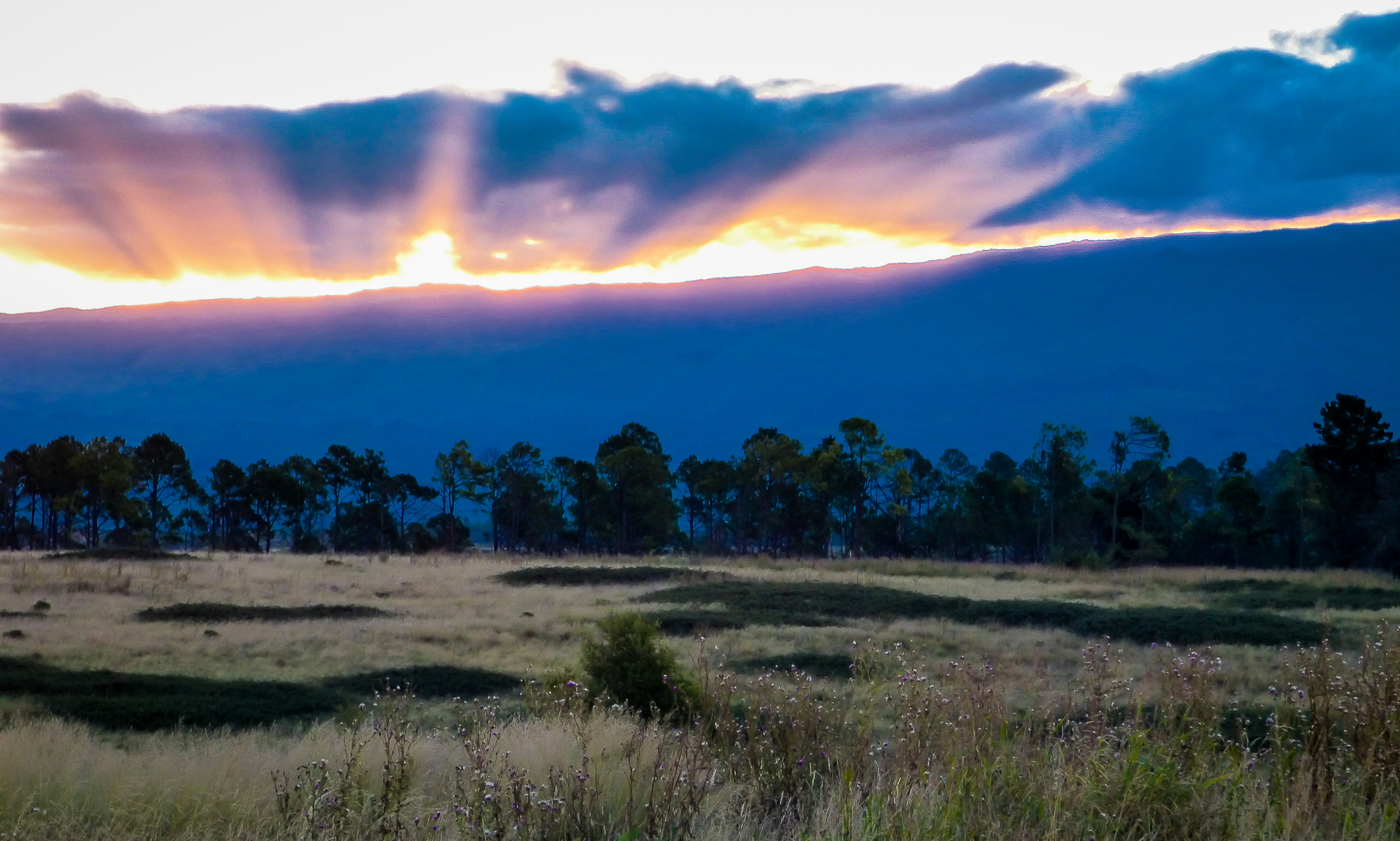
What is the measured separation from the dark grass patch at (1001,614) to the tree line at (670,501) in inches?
1059

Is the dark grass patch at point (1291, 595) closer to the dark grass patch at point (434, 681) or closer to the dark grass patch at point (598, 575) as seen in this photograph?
the dark grass patch at point (598, 575)

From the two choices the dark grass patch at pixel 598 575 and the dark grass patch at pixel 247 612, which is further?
the dark grass patch at pixel 598 575

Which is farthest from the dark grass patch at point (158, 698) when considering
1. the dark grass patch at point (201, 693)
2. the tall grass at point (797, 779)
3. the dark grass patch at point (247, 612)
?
the dark grass patch at point (247, 612)

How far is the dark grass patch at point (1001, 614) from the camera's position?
21953mm

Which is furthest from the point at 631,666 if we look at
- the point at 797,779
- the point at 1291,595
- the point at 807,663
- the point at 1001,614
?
the point at 1291,595

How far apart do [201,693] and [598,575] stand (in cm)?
2286

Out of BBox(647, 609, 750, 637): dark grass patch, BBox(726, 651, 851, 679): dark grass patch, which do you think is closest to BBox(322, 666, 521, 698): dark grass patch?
BBox(726, 651, 851, 679): dark grass patch

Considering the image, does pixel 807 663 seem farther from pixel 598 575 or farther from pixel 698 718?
pixel 598 575

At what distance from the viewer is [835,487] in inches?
2596

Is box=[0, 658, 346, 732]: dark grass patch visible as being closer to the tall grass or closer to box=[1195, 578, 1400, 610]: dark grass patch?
the tall grass

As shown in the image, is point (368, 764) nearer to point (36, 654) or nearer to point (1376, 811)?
point (1376, 811)

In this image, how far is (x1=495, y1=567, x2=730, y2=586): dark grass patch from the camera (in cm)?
3550

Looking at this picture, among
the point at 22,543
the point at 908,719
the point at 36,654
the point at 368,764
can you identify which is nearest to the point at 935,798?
the point at 908,719

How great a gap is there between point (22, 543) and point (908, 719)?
89149mm
